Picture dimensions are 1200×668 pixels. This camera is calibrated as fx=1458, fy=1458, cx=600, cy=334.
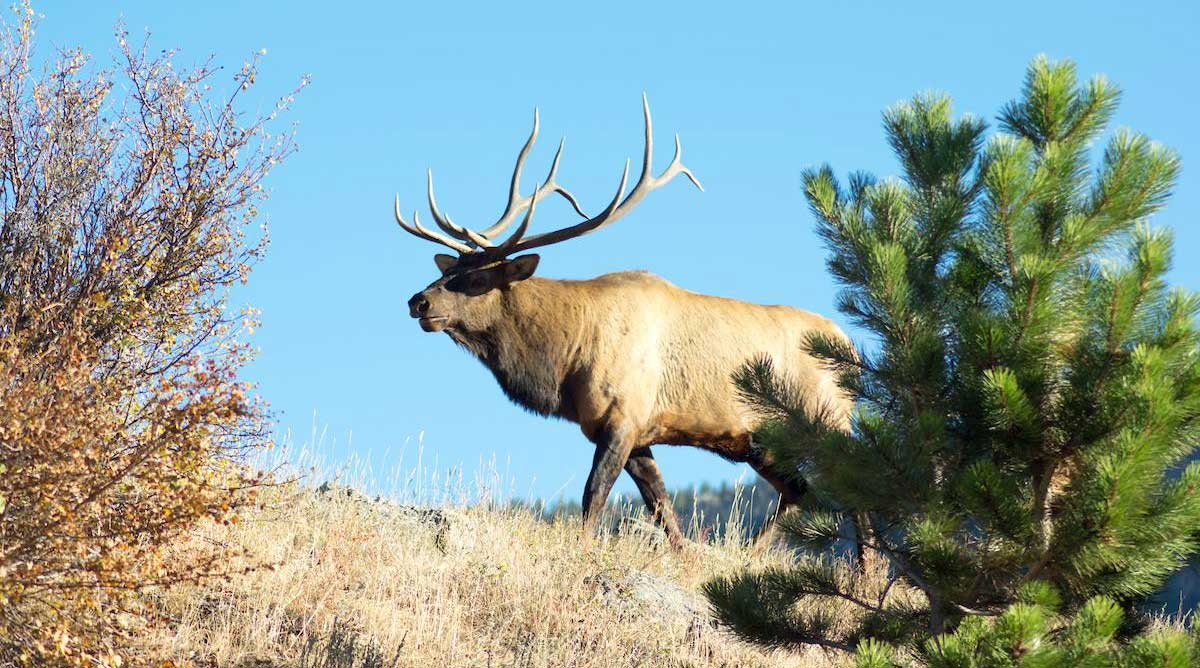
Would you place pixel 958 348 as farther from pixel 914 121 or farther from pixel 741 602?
pixel 741 602

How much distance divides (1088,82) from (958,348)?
1461mm

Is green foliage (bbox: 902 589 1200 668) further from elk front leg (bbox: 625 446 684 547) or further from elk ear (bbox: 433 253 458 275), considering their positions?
elk ear (bbox: 433 253 458 275)

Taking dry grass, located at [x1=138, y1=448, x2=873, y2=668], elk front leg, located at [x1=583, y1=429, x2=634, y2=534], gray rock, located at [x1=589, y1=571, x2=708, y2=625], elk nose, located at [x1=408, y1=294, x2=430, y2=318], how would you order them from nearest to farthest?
1. dry grass, located at [x1=138, y1=448, x2=873, y2=668]
2. gray rock, located at [x1=589, y1=571, x2=708, y2=625]
3. elk front leg, located at [x1=583, y1=429, x2=634, y2=534]
4. elk nose, located at [x1=408, y1=294, x2=430, y2=318]

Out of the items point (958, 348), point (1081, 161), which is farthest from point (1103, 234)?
point (958, 348)

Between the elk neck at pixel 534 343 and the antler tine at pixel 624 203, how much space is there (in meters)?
0.46

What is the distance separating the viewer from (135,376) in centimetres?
952

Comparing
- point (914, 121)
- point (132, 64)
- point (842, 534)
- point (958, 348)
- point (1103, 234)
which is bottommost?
point (842, 534)

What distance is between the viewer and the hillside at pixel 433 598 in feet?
28.2

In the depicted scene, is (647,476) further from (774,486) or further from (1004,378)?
(1004,378)

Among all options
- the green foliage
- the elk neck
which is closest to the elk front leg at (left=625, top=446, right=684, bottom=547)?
the elk neck

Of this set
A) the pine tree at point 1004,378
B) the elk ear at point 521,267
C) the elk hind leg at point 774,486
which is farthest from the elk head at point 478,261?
the pine tree at point 1004,378

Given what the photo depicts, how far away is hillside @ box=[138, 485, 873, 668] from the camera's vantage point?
860 cm

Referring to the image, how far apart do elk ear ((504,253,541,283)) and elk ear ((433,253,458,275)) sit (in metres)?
0.46

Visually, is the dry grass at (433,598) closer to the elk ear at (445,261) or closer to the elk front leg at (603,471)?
the elk front leg at (603,471)
